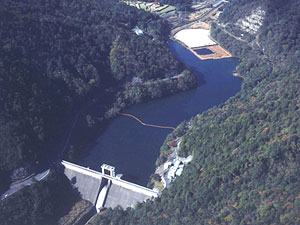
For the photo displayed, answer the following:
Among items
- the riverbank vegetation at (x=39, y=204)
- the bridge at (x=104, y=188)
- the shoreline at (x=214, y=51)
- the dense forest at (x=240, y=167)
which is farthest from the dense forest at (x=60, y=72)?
the dense forest at (x=240, y=167)

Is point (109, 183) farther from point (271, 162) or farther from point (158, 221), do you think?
point (271, 162)

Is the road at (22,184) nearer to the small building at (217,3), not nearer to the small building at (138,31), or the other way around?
the small building at (138,31)

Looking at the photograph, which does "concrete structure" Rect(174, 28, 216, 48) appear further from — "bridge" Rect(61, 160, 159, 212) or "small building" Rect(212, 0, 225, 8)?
"bridge" Rect(61, 160, 159, 212)

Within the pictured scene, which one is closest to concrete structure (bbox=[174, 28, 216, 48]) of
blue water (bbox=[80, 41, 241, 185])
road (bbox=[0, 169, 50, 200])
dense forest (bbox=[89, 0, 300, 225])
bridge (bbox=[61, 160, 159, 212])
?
blue water (bbox=[80, 41, 241, 185])

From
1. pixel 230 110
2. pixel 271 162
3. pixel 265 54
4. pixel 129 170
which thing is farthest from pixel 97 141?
pixel 265 54

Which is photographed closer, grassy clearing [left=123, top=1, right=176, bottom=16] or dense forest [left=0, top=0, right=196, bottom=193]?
dense forest [left=0, top=0, right=196, bottom=193]
